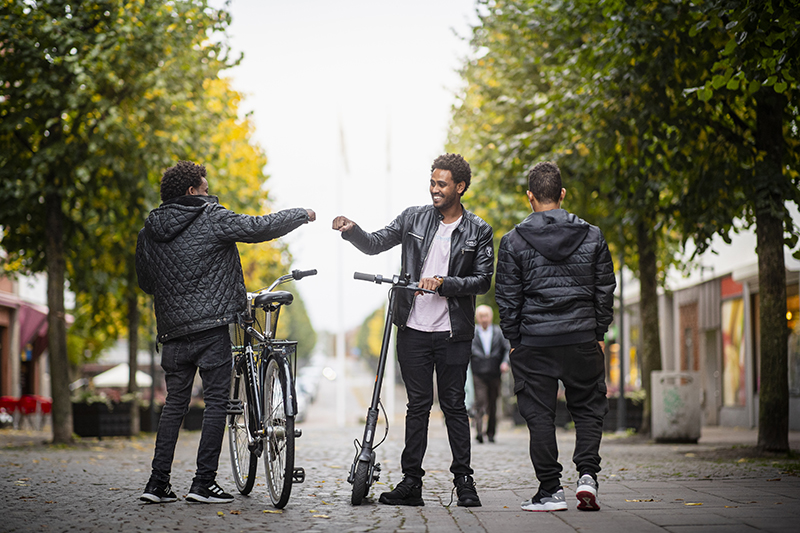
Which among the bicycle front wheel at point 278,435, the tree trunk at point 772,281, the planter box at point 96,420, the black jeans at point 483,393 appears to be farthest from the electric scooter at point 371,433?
the planter box at point 96,420

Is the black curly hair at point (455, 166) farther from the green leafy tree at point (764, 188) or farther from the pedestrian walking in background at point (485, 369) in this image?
the pedestrian walking in background at point (485, 369)

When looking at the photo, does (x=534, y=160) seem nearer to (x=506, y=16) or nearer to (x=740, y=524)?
(x=506, y=16)

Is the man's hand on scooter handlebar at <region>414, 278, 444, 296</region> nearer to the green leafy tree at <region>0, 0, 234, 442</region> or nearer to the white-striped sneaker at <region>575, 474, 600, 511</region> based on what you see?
the white-striped sneaker at <region>575, 474, 600, 511</region>

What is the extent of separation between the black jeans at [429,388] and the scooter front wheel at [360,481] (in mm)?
262

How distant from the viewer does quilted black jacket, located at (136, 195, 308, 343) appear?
20.2 ft

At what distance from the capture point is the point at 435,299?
20.1 feet

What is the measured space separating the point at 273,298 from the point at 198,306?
0.52m

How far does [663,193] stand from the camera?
1499 centimetres

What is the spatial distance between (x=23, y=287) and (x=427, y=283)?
3205 cm

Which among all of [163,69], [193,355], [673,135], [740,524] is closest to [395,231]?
[193,355]

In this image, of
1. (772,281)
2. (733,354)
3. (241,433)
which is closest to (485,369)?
(772,281)

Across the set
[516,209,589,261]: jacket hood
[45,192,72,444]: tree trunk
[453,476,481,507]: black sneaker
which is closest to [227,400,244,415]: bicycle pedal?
[453,476,481,507]: black sneaker

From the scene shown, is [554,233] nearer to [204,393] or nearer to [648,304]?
[204,393]

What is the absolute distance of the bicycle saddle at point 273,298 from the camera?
6.05m
